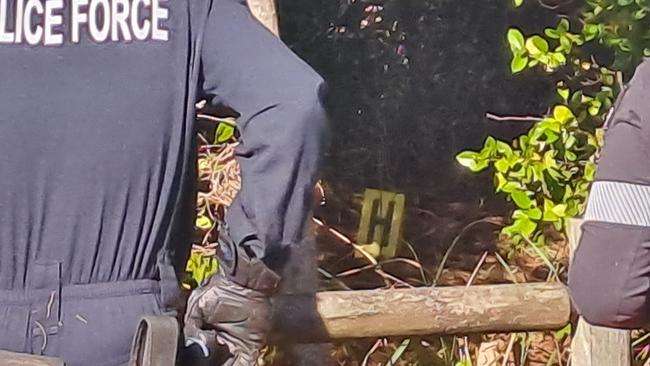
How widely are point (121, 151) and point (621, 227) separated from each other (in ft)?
2.90

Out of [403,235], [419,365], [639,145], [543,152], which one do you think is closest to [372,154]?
[403,235]

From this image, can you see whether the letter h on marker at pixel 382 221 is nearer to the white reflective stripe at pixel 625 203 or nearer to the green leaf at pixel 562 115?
the green leaf at pixel 562 115

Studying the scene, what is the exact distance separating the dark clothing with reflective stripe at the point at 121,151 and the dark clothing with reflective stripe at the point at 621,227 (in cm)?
56

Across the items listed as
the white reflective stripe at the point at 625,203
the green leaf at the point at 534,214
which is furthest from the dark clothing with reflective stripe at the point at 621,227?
the green leaf at the point at 534,214

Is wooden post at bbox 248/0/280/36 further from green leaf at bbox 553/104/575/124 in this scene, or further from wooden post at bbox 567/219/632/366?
green leaf at bbox 553/104/575/124

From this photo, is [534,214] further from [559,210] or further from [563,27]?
[563,27]

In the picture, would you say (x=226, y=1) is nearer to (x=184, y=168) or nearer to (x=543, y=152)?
(x=184, y=168)

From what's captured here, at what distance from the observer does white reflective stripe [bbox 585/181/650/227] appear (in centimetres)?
221

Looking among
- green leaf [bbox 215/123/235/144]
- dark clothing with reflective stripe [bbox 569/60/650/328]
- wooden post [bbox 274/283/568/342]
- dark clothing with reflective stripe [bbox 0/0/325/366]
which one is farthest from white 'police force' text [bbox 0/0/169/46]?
green leaf [bbox 215/123/235/144]

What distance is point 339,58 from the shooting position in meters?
5.64

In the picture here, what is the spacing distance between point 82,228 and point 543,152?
2172 mm

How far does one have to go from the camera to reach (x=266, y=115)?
2.62 meters

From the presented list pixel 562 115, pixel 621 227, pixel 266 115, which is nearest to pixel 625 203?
pixel 621 227

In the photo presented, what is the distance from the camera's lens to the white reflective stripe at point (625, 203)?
2.21m
